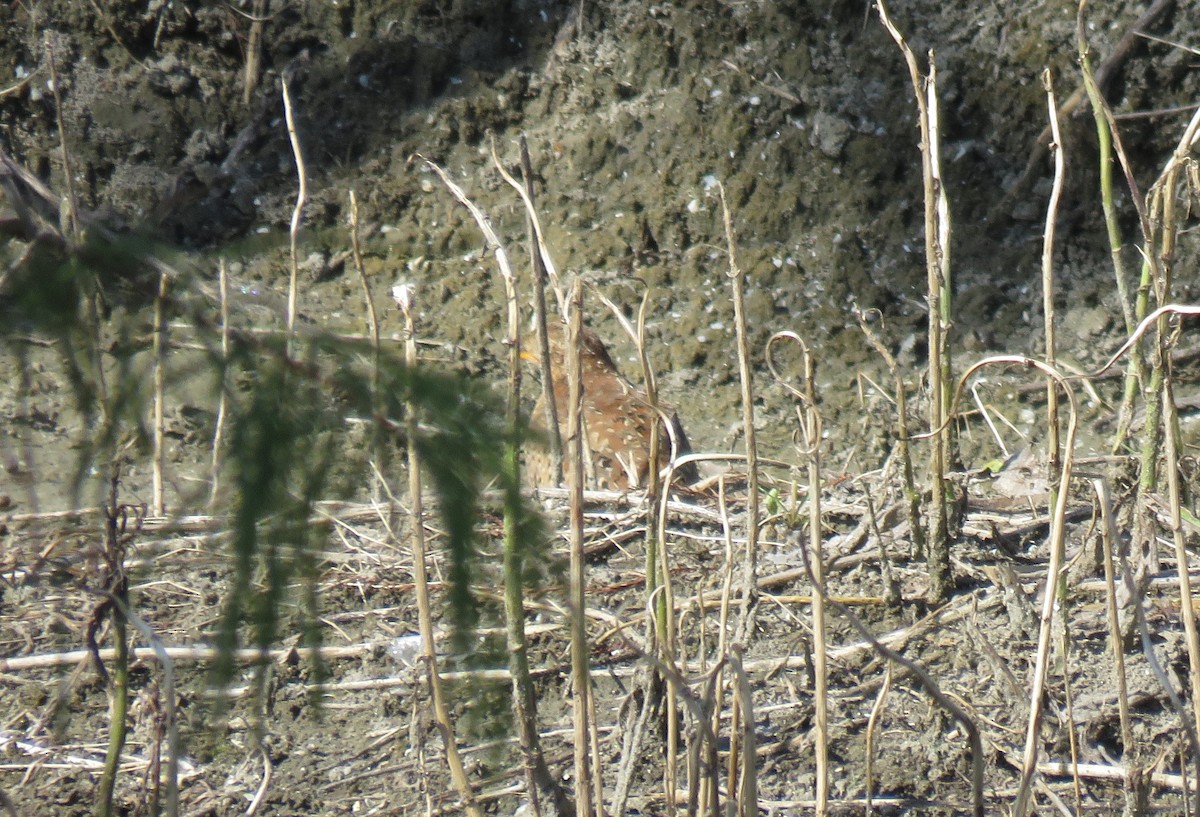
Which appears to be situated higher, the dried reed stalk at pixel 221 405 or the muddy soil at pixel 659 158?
the muddy soil at pixel 659 158

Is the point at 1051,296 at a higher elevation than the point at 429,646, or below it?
higher

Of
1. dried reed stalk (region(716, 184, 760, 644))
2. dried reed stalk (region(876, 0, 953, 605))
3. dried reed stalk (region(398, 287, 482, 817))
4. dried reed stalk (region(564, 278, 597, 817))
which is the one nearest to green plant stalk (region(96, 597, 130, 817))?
dried reed stalk (region(398, 287, 482, 817))

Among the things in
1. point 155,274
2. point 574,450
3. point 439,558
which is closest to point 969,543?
point 439,558

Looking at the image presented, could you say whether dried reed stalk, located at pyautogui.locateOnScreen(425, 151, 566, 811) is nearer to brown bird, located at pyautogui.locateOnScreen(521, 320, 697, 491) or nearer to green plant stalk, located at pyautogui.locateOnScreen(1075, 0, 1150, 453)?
green plant stalk, located at pyautogui.locateOnScreen(1075, 0, 1150, 453)

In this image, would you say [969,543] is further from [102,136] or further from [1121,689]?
[102,136]

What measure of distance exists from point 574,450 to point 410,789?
103cm

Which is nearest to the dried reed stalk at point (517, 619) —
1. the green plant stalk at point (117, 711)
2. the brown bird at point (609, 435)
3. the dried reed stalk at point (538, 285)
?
the dried reed stalk at point (538, 285)

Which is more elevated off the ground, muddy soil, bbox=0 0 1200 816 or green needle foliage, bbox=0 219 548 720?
muddy soil, bbox=0 0 1200 816

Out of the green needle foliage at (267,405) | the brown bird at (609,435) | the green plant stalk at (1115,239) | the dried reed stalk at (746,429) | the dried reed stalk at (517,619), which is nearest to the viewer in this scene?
the green needle foliage at (267,405)

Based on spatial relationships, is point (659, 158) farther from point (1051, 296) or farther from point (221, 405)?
point (221, 405)

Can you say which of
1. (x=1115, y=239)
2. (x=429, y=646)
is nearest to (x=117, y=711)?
(x=429, y=646)

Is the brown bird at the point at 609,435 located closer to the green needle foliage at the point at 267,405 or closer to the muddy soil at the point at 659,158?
the muddy soil at the point at 659,158

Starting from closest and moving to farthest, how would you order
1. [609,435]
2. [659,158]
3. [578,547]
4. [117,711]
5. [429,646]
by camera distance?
[578,547] → [429,646] → [117,711] → [609,435] → [659,158]

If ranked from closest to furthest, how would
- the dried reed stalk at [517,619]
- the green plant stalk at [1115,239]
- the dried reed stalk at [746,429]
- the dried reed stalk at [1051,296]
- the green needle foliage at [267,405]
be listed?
the green needle foliage at [267,405] < the dried reed stalk at [517,619] < the dried reed stalk at [746,429] < the dried reed stalk at [1051,296] < the green plant stalk at [1115,239]
